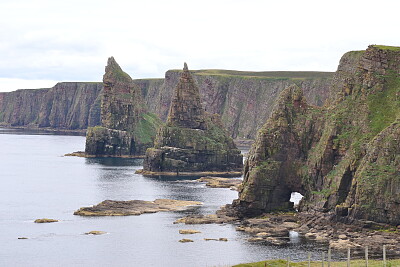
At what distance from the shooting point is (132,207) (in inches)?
7283

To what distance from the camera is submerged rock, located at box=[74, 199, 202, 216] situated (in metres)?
178

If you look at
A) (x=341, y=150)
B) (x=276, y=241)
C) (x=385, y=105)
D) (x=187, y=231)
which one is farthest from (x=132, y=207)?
(x=385, y=105)

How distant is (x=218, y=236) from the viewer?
5856 inches

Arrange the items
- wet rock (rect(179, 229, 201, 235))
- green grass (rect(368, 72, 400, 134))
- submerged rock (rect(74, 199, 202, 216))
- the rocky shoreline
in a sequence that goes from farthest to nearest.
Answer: submerged rock (rect(74, 199, 202, 216)) → green grass (rect(368, 72, 400, 134)) → wet rock (rect(179, 229, 201, 235)) → the rocky shoreline

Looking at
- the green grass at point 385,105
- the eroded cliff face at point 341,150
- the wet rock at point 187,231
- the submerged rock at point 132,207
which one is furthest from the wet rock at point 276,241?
the submerged rock at point 132,207

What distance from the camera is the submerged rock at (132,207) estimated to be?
178 m

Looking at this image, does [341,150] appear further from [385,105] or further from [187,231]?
[187,231]

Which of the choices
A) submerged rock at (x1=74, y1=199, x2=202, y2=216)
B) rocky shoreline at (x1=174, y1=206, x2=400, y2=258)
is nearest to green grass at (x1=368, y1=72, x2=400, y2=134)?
rocky shoreline at (x1=174, y1=206, x2=400, y2=258)

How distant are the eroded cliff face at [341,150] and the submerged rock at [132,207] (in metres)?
24.3

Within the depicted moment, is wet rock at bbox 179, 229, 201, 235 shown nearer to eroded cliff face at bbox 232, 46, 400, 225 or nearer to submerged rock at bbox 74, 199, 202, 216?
eroded cliff face at bbox 232, 46, 400, 225

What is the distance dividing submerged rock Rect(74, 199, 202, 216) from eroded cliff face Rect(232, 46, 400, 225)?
2427cm

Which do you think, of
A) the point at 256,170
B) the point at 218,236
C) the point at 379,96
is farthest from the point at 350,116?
the point at 218,236

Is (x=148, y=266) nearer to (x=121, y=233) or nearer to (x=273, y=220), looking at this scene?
(x=121, y=233)

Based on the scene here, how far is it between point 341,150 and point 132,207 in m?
50.6
